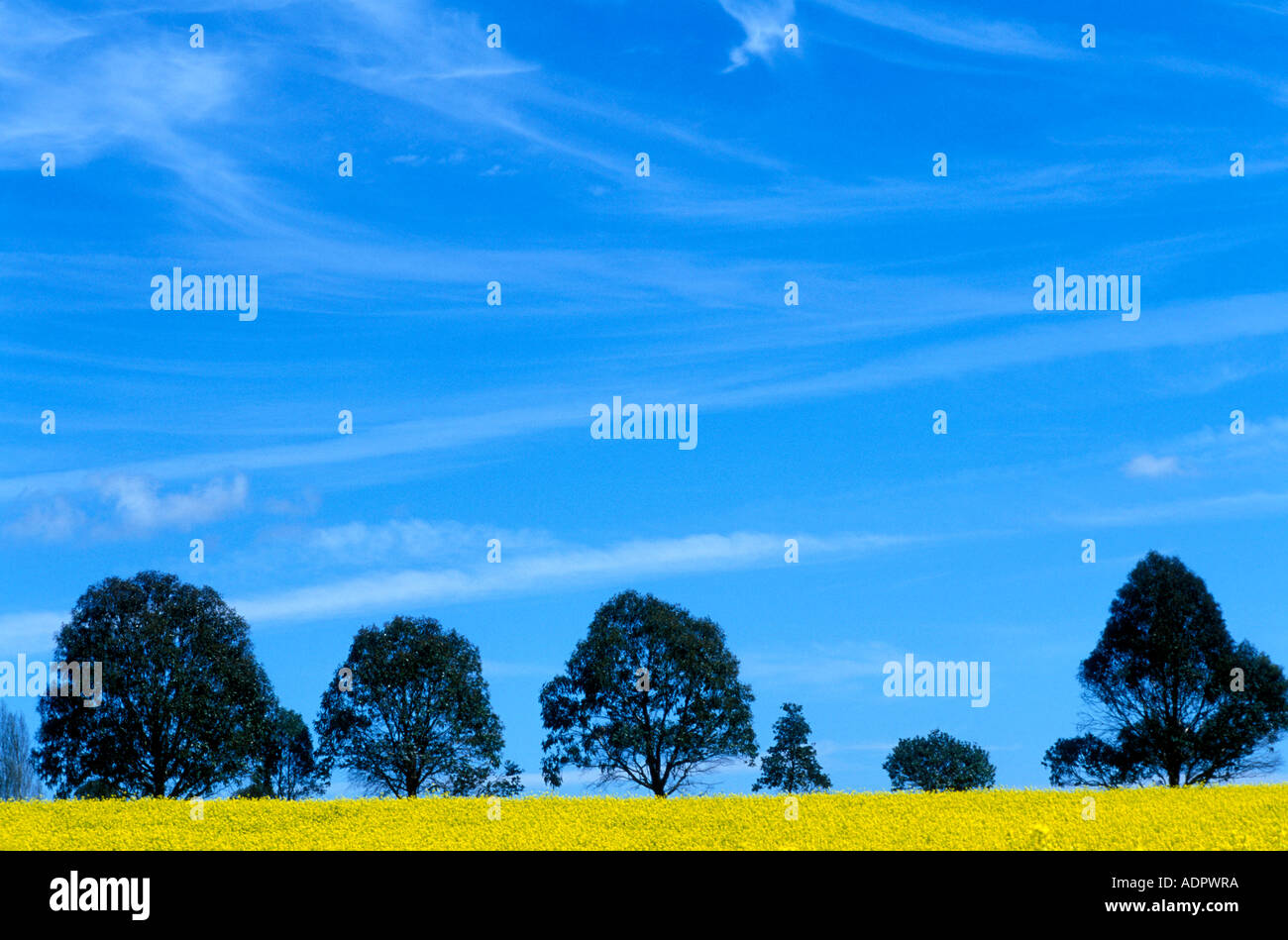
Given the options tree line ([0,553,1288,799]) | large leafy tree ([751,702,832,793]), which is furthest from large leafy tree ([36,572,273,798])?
large leafy tree ([751,702,832,793])

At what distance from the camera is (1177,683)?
54.0 meters

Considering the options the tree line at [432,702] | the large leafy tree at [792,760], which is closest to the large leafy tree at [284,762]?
the tree line at [432,702]

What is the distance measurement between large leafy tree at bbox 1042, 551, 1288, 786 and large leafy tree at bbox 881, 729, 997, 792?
13.9 meters

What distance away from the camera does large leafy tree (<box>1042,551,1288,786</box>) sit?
173 ft

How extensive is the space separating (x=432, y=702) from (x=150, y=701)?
12056 mm

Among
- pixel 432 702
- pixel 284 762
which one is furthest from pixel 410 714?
pixel 284 762

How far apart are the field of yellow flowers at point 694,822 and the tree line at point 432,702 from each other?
11505 mm

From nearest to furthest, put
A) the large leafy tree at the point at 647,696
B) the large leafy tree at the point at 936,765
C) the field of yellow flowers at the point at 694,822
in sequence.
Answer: the field of yellow flowers at the point at 694,822 → the large leafy tree at the point at 647,696 → the large leafy tree at the point at 936,765

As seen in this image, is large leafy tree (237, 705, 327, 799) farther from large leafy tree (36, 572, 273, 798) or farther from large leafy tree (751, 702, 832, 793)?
large leafy tree (751, 702, 832, 793)

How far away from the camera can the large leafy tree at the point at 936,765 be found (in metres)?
68.4

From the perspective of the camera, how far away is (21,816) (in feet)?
119

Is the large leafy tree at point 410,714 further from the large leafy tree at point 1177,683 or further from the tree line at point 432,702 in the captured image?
the large leafy tree at point 1177,683

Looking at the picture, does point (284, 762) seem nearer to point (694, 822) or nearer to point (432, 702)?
point (432, 702)
